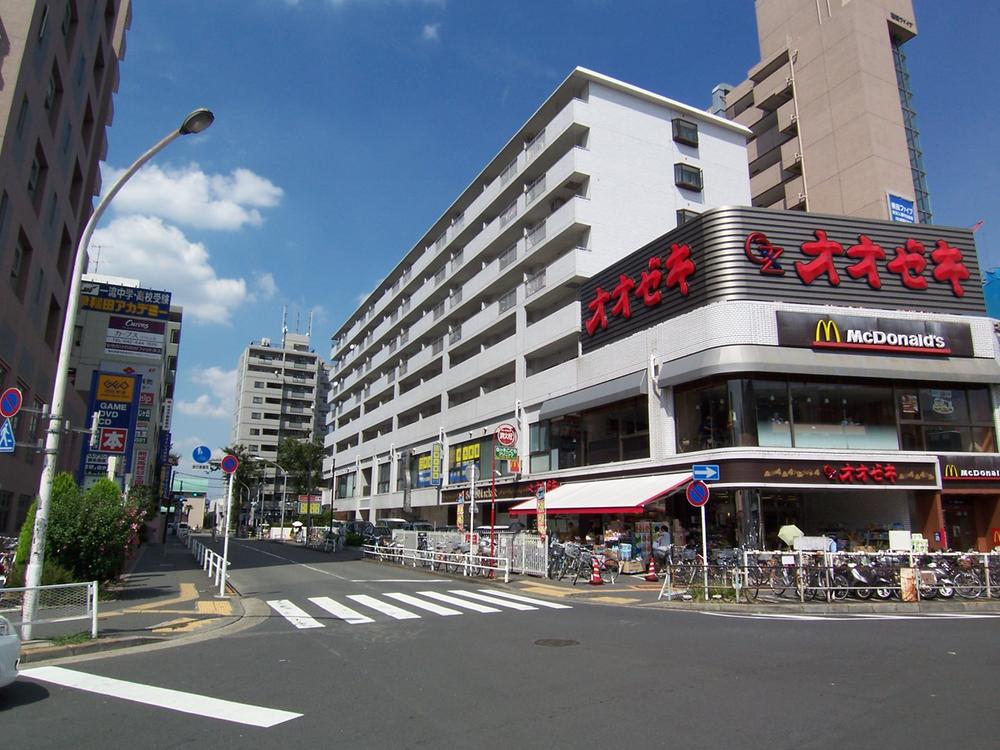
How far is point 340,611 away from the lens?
14.2m

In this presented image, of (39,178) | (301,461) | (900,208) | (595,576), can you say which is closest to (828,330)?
(595,576)

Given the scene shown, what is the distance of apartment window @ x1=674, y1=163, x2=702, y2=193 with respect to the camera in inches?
1507

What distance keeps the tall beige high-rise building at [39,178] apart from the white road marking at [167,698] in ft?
43.5

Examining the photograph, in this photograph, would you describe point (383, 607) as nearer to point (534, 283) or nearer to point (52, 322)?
point (52, 322)

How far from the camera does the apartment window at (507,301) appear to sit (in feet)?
131

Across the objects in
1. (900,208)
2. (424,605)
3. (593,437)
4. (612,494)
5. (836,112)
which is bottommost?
(424,605)

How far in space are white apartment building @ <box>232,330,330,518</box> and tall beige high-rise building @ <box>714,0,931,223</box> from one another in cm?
7800

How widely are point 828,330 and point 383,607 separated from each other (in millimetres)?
18171

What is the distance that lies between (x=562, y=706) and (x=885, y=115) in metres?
53.6

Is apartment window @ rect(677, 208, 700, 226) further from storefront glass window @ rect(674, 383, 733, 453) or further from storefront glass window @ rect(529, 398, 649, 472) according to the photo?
storefront glass window @ rect(674, 383, 733, 453)

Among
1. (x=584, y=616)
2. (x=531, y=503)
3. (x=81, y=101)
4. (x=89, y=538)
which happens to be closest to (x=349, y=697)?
(x=584, y=616)

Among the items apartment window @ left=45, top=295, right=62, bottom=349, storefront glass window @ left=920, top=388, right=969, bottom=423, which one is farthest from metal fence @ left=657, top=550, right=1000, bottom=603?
apartment window @ left=45, top=295, right=62, bottom=349

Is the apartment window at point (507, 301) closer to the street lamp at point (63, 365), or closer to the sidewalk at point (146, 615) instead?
the sidewalk at point (146, 615)

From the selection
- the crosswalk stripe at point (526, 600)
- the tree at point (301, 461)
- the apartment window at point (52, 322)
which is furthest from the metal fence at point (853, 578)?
the tree at point (301, 461)
